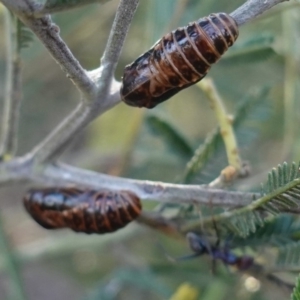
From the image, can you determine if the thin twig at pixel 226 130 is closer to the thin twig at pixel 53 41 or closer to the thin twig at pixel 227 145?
the thin twig at pixel 227 145

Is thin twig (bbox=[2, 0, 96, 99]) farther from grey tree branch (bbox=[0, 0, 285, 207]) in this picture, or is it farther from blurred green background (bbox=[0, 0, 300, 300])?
blurred green background (bbox=[0, 0, 300, 300])

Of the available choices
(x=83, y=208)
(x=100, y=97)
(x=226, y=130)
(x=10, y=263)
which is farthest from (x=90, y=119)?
(x=10, y=263)

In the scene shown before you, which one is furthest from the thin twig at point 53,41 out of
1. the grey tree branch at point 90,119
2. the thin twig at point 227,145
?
the thin twig at point 227,145

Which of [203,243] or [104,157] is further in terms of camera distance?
[104,157]

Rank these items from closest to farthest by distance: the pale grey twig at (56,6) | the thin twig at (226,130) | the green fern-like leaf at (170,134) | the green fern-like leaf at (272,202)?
the pale grey twig at (56,6) → the green fern-like leaf at (272,202) → the thin twig at (226,130) → the green fern-like leaf at (170,134)

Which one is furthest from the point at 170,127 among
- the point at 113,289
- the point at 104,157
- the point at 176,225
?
the point at 104,157

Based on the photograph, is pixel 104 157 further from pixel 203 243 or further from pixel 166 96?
pixel 166 96

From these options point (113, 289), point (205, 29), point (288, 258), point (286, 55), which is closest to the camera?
point (205, 29)

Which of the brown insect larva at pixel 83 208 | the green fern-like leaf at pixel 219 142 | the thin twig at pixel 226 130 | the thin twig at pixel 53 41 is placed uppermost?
the thin twig at pixel 53 41
